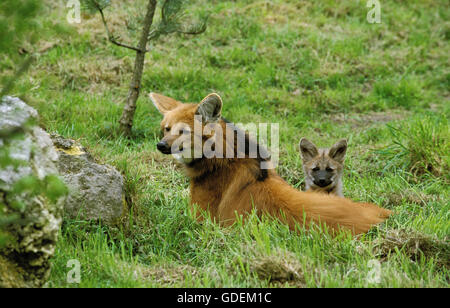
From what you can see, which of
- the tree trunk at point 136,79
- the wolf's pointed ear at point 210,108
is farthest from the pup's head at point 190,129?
the tree trunk at point 136,79

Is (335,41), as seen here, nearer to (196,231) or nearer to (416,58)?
(416,58)

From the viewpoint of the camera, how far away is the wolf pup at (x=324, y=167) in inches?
197

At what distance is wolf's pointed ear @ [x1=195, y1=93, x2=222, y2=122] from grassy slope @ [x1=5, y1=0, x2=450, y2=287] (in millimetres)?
813

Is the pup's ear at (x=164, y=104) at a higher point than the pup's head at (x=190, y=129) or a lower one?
higher

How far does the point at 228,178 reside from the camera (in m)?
4.14

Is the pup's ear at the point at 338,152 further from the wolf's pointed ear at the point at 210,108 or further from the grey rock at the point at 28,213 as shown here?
the grey rock at the point at 28,213

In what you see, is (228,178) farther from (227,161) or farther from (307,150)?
(307,150)

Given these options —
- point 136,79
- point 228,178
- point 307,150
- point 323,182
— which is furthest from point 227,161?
point 136,79

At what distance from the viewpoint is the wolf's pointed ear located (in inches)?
158

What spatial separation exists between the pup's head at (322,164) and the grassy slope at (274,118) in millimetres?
277

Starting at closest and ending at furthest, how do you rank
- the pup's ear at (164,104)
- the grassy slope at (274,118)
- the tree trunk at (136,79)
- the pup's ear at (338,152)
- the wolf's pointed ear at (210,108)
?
the grassy slope at (274,118) < the wolf's pointed ear at (210,108) < the pup's ear at (164,104) < the pup's ear at (338,152) < the tree trunk at (136,79)

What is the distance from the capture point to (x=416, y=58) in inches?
352

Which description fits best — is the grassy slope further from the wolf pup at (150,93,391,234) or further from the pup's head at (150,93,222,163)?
the pup's head at (150,93,222,163)

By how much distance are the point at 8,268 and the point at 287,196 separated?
2.03 m
